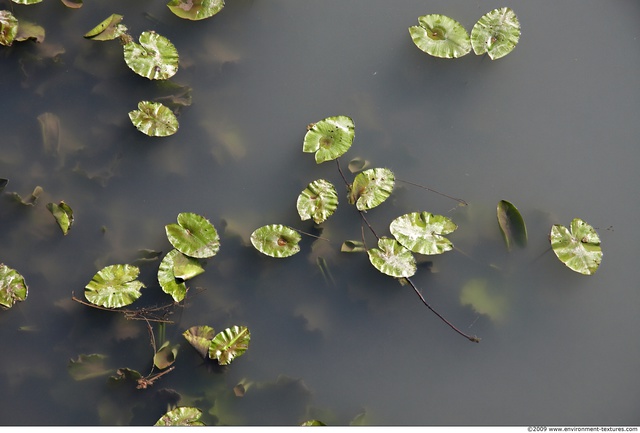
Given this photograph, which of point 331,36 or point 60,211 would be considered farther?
point 331,36

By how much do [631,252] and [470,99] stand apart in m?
0.91

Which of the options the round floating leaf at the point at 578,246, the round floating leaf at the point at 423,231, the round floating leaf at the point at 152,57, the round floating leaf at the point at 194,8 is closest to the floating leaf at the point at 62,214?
the round floating leaf at the point at 152,57

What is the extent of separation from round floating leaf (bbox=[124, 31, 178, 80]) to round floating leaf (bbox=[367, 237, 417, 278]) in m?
1.09

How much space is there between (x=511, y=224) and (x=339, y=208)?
70cm

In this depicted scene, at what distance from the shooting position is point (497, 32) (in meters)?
2.52

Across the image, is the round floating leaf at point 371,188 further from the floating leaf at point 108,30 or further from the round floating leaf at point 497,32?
the floating leaf at point 108,30

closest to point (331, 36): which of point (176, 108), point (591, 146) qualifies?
point (176, 108)

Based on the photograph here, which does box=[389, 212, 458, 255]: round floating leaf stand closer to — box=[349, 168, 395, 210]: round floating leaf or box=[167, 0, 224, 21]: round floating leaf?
box=[349, 168, 395, 210]: round floating leaf

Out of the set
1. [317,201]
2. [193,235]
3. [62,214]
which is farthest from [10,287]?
[317,201]

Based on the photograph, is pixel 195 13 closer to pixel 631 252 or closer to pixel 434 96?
pixel 434 96

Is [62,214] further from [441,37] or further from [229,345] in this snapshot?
[441,37]

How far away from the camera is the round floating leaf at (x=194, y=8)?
2.52 metres

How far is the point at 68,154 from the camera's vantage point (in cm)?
251

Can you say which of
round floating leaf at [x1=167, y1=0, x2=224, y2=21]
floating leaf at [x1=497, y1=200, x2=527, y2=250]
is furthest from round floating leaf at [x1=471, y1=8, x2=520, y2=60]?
round floating leaf at [x1=167, y1=0, x2=224, y2=21]
